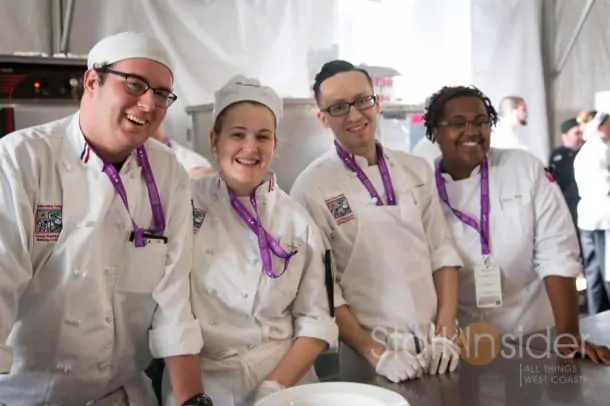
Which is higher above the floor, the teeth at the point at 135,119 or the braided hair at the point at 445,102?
the braided hair at the point at 445,102

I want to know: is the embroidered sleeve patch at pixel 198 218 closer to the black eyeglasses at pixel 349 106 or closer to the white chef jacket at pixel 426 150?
the black eyeglasses at pixel 349 106

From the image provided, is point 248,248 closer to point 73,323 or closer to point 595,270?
point 73,323

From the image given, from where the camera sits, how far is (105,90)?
1.36 metres

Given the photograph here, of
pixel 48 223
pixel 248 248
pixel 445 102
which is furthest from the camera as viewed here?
pixel 445 102

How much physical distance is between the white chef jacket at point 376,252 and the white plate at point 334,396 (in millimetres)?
447

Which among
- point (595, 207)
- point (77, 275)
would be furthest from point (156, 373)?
point (595, 207)

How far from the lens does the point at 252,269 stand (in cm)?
157

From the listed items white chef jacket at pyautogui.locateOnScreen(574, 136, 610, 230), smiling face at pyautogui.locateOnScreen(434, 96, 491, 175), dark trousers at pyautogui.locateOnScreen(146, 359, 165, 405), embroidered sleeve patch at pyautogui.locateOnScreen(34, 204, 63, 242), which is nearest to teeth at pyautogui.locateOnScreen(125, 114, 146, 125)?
embroidered sleeve patch at pyautogui.locateOnScreen(34, 204, 63, 242)

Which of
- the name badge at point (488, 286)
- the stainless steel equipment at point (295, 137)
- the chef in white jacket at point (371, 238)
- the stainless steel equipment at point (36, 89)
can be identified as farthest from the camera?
the stainless steel equipment at point (295, 137)

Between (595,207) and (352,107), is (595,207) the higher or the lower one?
the lower one

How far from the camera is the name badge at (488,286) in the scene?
1921mm

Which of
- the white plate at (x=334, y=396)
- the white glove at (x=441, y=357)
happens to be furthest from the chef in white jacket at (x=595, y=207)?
the white plate at (x=334, y=396)

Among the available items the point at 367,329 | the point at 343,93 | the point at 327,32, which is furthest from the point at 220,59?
the point at 367,329

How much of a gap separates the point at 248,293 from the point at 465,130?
86 centimetres
